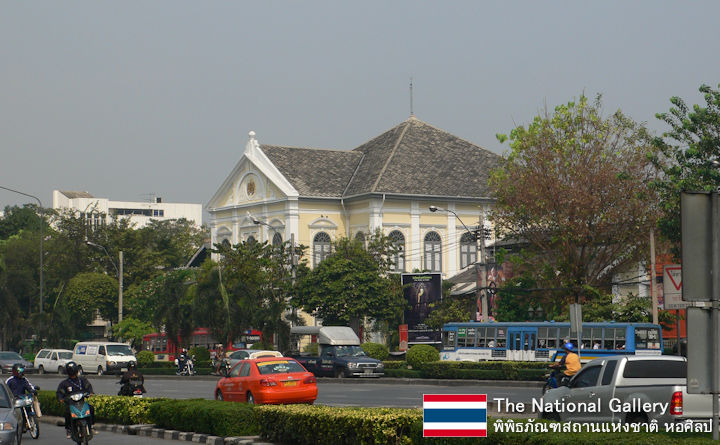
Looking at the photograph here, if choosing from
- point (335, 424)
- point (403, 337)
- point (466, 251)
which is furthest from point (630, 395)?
point (466, 251)

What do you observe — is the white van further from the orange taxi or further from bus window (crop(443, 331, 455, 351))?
the orange taxi

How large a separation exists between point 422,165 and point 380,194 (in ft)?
19.3

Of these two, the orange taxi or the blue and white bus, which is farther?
the blue and white bus

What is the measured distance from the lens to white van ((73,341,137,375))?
5512 centimetres

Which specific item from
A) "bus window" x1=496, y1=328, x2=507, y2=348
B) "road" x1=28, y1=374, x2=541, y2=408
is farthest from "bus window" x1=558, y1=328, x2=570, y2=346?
"road" x1=28, y1=374, x2=541, y2=408

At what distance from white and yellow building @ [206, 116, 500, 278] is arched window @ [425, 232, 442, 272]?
74mm

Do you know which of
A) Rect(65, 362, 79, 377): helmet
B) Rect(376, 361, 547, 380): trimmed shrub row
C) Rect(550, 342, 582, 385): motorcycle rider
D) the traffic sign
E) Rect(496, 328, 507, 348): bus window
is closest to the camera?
Rect(65, 362, 79, 377): helmet

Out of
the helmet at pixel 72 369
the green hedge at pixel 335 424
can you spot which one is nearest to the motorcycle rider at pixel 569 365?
the green hedge at pixel 335 424

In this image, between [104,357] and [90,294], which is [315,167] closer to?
[90,294]

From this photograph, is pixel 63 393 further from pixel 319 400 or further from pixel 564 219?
pixel 564 219

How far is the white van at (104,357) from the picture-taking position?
55125 millimetres

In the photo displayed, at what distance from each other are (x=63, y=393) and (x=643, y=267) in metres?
37.1

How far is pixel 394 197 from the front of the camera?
73.8 m

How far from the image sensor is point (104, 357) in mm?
55469
